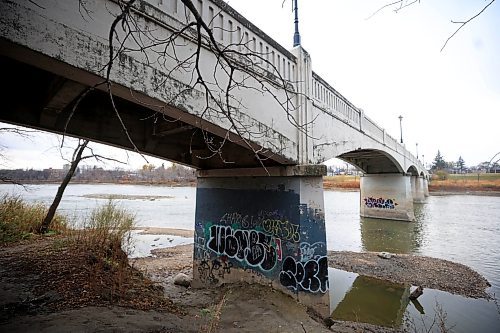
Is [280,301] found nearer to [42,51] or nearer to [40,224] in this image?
[42,51]

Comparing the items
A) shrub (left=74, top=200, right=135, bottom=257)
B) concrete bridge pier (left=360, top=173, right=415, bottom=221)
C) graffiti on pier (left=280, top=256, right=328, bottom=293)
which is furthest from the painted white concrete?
concrete bridge pier (left=360, top=173, right=415, bottom=221)

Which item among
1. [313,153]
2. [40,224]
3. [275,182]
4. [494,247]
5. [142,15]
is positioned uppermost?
[142,15]

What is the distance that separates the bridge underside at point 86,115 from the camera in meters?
3.85

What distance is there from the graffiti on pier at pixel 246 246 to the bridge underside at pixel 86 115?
166 cm

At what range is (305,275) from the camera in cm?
595

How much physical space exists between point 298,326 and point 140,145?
4.38 m

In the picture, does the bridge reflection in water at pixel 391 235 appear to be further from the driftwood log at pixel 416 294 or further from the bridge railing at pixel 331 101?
the bridge railing at pixel 331 101

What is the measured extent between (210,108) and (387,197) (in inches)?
847

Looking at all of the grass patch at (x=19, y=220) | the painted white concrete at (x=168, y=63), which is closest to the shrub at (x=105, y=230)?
the grass patch at (x=19, y=220)

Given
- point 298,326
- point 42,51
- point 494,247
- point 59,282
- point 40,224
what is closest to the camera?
point 42,51

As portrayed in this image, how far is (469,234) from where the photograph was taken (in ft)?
52.6

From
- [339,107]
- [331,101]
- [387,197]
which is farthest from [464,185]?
[331,101]

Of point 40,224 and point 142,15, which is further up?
point 142,15

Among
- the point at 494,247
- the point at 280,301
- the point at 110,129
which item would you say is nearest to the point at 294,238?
the point at 280,301
